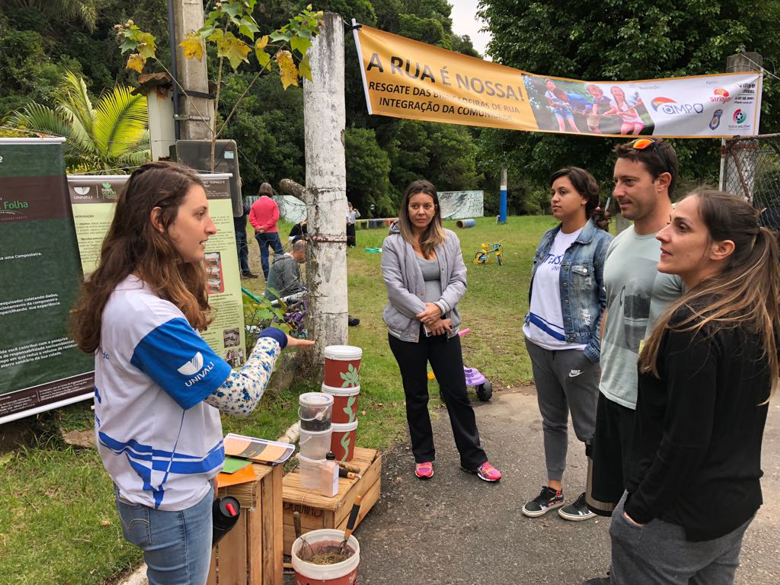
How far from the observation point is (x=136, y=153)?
8.25 m

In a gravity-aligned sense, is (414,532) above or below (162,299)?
below

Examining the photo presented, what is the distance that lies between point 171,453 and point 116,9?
36328mm

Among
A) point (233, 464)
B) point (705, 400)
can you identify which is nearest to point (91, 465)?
point (233, 464)

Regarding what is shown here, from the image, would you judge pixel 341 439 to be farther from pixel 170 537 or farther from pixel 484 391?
pixel 484 391

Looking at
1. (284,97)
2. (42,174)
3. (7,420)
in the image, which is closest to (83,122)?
(42,174)

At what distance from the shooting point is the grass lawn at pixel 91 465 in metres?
2.82

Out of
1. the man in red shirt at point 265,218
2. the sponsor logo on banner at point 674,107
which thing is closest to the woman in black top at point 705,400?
the sponsor logo on banner at point 674,107

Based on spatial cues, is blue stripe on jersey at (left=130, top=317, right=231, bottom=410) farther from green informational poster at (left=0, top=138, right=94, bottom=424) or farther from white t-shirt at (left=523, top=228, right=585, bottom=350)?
green informational poster at (left=0, top=138, right=94, bottom=424)

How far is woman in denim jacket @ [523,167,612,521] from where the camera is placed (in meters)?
3.33

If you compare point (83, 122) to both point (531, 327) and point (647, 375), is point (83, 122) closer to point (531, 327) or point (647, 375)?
point (531, 327)

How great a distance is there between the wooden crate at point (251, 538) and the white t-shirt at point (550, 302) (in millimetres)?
1747

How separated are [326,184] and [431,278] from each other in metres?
1.48

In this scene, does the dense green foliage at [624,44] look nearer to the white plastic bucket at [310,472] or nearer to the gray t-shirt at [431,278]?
the gray t-shirt at [431,278]

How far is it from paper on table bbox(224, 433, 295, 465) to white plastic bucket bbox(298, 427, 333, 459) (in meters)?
0.26
